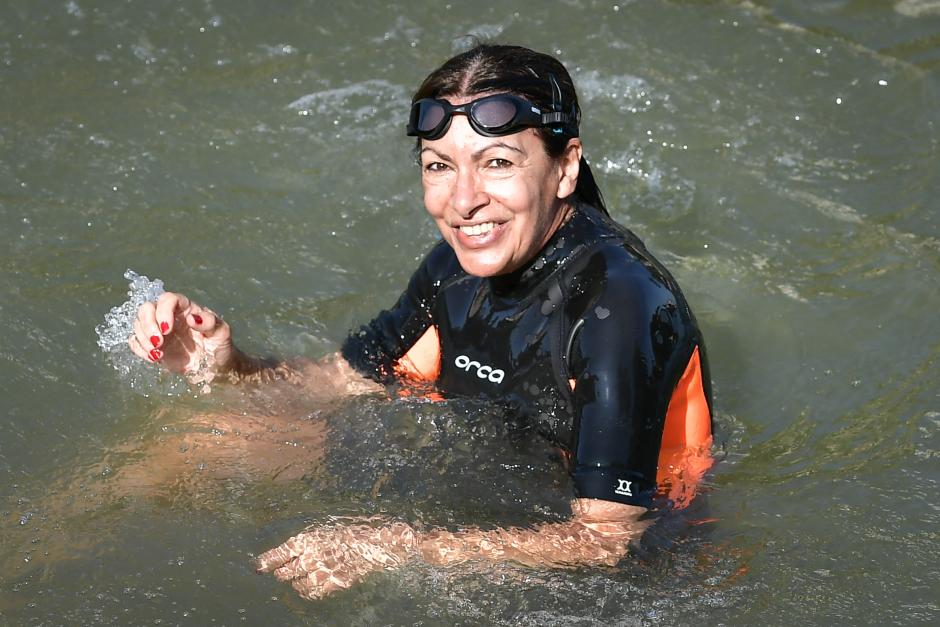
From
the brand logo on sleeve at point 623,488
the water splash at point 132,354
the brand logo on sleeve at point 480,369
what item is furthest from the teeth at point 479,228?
the water splash at point 132,354

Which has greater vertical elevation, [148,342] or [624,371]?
[624,371]

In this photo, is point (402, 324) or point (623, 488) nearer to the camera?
point (623, 488)

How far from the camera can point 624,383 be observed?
3.37 m

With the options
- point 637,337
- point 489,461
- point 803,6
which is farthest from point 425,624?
point 803,6

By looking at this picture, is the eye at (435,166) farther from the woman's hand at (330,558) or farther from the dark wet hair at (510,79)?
the woman's hand at (330,558)

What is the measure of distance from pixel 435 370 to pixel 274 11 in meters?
4.11

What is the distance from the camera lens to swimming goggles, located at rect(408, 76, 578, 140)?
3508mm

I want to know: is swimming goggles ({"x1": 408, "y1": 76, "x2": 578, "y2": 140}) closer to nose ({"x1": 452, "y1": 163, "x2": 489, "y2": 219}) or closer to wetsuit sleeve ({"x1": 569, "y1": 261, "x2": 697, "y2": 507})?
nose ({"x1": 452, "y1": 163, "x2": 489, "y2": 219})

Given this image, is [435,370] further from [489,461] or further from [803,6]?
[803,6]

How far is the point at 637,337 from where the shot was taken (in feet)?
11.1

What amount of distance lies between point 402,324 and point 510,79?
1.10 metres

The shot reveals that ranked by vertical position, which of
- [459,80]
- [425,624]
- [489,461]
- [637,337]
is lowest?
[425,624]

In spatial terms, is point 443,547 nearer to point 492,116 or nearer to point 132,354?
point 492,116

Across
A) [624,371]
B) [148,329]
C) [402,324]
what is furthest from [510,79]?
[148,329]
